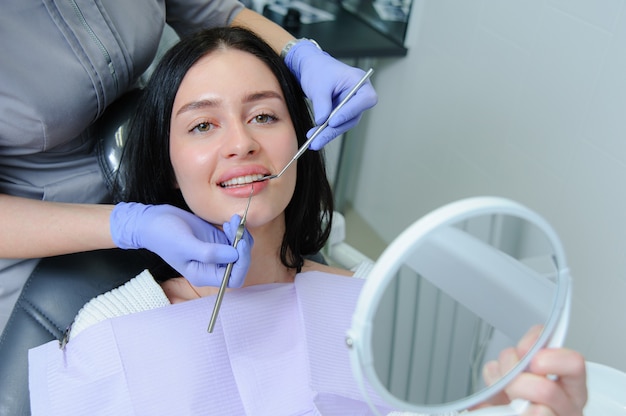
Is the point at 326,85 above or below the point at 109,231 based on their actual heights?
above

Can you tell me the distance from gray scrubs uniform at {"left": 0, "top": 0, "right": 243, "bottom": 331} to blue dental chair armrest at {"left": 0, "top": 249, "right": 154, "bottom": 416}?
0.05 metres

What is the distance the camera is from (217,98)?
111 centimetres

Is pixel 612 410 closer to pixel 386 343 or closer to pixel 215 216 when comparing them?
pixel 386 343

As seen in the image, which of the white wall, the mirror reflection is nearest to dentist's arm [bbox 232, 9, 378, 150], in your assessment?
the mirror reflection

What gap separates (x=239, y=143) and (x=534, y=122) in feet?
3.63

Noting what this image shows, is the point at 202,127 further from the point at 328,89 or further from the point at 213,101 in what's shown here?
the point at 328,89

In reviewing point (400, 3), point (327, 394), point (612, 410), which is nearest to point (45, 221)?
point (327, 394)

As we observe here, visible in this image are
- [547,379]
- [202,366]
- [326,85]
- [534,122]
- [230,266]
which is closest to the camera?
[547,379]

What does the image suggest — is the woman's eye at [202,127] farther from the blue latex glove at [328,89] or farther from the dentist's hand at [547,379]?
the dentist's hand at [547,379]

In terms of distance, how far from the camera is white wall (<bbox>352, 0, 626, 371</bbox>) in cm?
160

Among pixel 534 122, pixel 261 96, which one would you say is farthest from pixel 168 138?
pixel 534 122

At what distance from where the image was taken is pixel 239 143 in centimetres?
106

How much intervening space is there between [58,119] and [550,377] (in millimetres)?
908

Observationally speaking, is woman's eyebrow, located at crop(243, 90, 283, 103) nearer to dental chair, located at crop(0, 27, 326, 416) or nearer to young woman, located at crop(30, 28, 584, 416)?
young woman, located at crop(30, 28, 584, 416)
